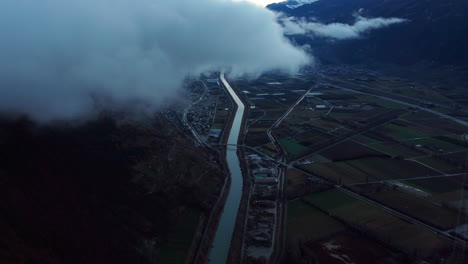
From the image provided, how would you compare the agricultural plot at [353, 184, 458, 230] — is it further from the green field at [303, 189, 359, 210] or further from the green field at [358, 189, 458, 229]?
the green field at [303, 189, 359, 210]

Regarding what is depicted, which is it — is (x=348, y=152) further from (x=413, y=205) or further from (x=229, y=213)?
(x=229, y=213)

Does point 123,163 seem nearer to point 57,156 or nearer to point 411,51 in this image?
point 57,156

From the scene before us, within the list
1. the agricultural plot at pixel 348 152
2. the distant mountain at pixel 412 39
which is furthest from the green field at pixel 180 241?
the distant mountain at pixel 412 39

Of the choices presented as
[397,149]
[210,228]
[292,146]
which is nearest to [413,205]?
[397,149]

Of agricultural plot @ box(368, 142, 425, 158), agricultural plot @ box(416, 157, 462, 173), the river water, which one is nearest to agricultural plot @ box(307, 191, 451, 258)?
the river water

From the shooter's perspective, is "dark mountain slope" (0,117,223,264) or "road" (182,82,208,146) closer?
"dark mountain slope" (0,117,223,264)

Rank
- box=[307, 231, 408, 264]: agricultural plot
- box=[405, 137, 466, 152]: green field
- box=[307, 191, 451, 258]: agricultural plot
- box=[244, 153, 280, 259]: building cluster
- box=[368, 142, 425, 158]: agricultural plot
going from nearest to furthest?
box=[307, 231, 408, 264]: agricultural plot → box=[307, 191, 451, 258]: agricultural plot → box=[244, 153, 280, 259]: building cluster → box=[368, 142, 425, 158]: agricultural plot → box=[405, 137, 466, 152]: green field

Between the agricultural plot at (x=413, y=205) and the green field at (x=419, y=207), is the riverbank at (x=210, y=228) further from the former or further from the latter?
the green field at (x=419, y=207)
